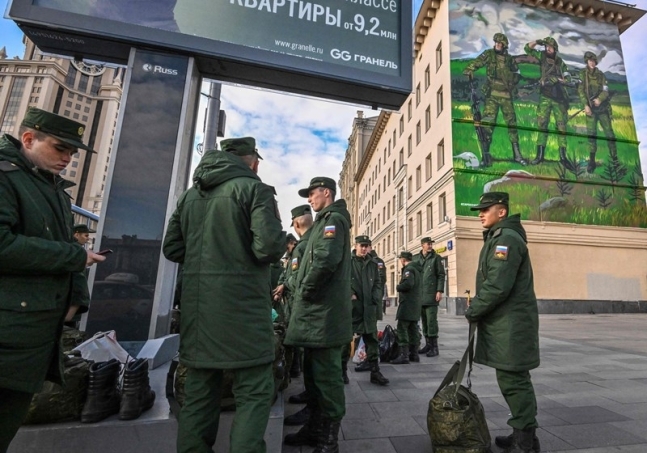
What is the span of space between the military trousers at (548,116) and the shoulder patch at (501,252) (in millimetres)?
20968

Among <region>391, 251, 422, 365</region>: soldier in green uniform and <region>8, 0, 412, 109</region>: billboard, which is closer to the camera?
<region>8, 0, 412, 109</region>: billboard

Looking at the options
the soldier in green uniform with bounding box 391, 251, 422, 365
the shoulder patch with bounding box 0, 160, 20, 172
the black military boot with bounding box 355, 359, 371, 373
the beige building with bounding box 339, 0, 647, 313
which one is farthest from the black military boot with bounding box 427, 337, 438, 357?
the beige building with bounding box 339, 0, 647, 313

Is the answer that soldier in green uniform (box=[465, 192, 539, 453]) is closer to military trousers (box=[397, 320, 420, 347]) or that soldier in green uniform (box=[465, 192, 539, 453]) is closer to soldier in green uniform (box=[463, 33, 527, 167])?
military trousers (box=[397, 320, 420, 347])

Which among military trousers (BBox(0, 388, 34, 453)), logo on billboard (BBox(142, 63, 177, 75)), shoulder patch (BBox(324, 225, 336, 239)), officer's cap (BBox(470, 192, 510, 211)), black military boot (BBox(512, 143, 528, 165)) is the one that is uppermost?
black military boot (BBox(512, 143, 528, 165))

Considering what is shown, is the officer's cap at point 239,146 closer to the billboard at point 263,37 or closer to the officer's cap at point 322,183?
the officer's cap at point 322,183

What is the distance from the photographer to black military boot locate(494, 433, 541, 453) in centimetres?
271

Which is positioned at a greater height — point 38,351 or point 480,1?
point 480,1

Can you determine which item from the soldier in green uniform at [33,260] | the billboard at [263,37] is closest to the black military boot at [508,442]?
the soldier in green uniform at [33,260]

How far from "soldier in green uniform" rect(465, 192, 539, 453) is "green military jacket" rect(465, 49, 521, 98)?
20.4 meters

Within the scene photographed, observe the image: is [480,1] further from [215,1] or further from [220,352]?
[220,352]

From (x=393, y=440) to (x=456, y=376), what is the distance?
2.64 feet

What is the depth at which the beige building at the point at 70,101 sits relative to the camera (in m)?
82.5

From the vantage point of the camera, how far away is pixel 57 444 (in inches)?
86.9

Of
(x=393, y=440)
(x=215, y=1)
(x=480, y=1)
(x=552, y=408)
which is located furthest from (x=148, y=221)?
(x=480, y=1)
